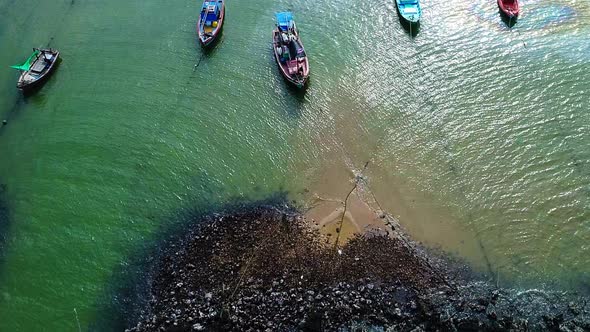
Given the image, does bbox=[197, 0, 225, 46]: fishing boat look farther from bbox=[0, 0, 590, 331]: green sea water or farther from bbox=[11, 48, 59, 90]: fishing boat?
bbox=[11, 48, 59, 90]: fishing boat

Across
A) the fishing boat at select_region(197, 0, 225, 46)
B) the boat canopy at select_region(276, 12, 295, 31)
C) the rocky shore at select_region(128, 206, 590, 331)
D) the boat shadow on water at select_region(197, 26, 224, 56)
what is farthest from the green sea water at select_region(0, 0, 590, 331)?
the rocky shore at select_region(128, 206, 590, 331)

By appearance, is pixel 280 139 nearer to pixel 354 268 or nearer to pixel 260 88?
pixel 260 88

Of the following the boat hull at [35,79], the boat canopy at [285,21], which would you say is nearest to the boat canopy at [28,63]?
the boat hull at [35,79]

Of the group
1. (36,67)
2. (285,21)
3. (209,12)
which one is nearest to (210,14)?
(209,12)

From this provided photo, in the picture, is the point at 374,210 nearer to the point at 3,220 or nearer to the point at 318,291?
the point at 318,291

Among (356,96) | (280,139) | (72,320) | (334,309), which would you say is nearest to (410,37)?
(356,96)

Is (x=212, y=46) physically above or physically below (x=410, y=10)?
below

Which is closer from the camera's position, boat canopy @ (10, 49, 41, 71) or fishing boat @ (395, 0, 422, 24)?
boat canopy @ (10, 49, 41, 71)
